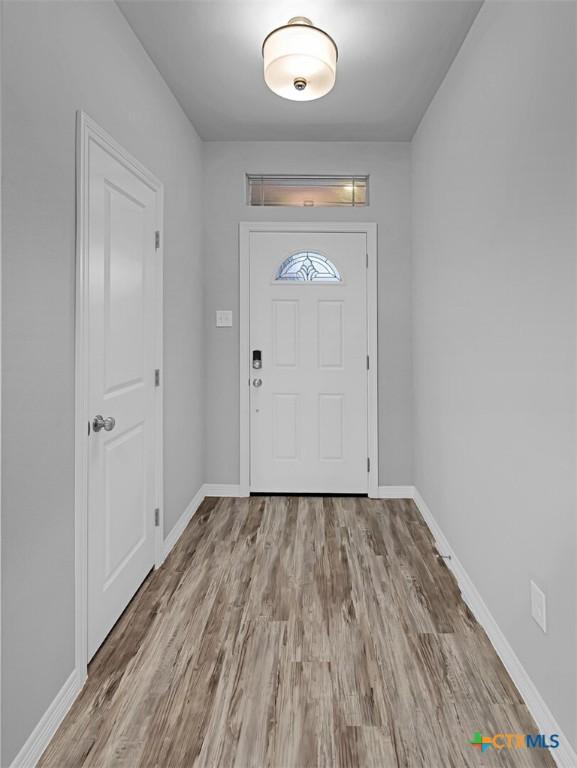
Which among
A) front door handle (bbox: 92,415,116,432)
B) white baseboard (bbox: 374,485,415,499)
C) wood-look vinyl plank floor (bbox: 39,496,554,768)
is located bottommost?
wood-look vinyl plank floor (bbox: 39,496,554,768)

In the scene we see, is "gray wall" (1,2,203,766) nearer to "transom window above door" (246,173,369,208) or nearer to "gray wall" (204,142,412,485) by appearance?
"gray wall" (204,142,412,485)

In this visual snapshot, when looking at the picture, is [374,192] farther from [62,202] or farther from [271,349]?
[62,202]

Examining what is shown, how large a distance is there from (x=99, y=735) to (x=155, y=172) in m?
2.44

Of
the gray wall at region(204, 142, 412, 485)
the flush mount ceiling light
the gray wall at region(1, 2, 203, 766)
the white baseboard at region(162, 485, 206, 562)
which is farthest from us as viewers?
the gray wall at region(204, 142, 412, 485)

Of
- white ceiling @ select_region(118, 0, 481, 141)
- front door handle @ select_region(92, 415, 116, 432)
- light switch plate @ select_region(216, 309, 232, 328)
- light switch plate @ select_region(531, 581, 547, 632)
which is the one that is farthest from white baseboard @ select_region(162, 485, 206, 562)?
white ceiling @ select_region(118, 0, 481, 141)

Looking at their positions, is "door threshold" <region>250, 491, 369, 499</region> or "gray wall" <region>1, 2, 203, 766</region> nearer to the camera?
"gray wall" <region>1, 2, 203, 766</region>

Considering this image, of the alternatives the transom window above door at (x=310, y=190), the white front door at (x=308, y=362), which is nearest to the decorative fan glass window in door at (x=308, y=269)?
the white front door at (x=308, y=362)

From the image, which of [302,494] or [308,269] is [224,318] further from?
[302,494]

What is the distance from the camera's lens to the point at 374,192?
367cm

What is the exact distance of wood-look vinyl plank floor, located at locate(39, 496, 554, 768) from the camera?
1445 millimetres

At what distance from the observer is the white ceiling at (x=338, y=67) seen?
7.15ft

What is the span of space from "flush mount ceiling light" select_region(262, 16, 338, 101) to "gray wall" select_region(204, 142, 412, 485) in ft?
4.50

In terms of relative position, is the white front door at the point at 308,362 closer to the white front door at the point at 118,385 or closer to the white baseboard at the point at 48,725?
the white front door at the point at 118,385

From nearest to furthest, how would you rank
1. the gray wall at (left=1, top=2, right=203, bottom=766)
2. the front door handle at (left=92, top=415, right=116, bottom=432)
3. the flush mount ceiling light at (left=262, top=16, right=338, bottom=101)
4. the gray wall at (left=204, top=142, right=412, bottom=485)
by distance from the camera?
the gray wall at (left=1, top=2, right=203, bottom=766)
the front door handle at (left=92, top=415, right=116, bottom=432)
the flush mount ceiling light at (left=262, top=16, right=338, bottom=101)
the gray wall at (left=204, top=142, right=412, bottom=485)
